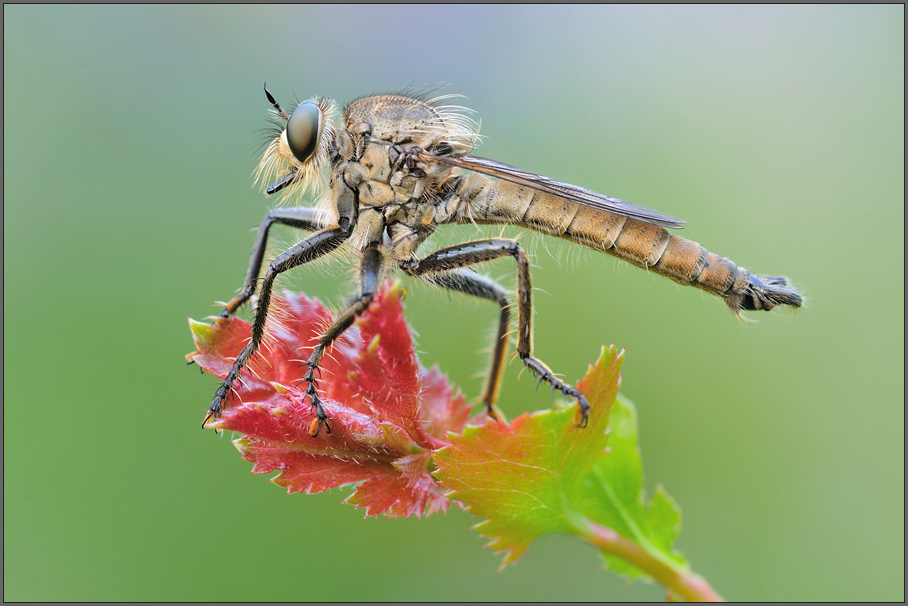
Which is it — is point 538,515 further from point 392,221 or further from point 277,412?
point 392,221

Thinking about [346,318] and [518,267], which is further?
[518,267]

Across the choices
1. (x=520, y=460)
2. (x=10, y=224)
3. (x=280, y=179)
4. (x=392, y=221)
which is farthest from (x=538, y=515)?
(x=10, y=224)

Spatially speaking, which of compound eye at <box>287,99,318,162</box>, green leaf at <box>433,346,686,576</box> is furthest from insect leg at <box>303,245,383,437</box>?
compound eye at <box>287,99,318,162</box>

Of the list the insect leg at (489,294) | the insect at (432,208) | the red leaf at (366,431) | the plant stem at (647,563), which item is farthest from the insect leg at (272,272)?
the plant stem at (647,563)

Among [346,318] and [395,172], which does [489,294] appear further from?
[346,318]

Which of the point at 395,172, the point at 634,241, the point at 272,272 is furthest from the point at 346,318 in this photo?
the point at 634,241

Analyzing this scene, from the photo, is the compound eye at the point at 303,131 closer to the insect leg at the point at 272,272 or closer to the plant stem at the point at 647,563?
the insect leg at the point at 272,272

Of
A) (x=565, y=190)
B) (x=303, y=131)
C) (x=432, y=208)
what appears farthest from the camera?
(x=432, y=208)
